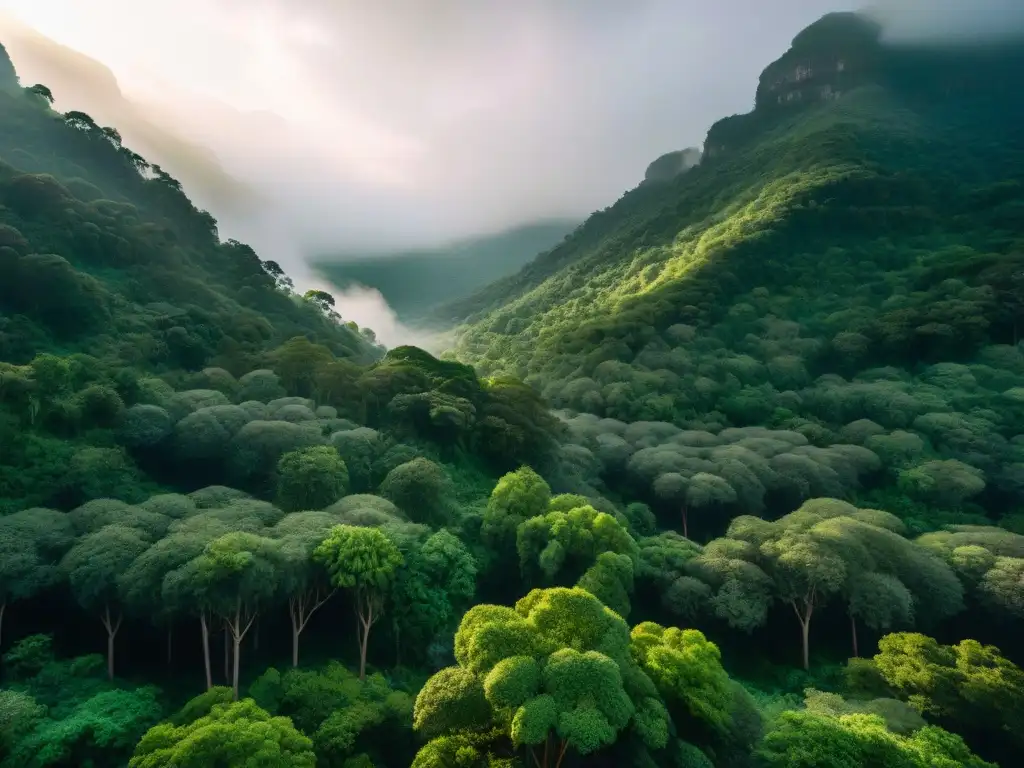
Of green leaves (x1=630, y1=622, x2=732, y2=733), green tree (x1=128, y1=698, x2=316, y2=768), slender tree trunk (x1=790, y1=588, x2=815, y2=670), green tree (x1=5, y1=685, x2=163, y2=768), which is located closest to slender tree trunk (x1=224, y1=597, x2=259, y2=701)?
green tree (x1=5, y1=685, x2=163, y2=768)

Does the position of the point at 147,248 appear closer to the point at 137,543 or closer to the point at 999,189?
the point at 137,543

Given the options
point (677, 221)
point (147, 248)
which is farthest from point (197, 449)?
point (677, 221)

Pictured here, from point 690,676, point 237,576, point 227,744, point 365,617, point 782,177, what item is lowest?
point 690,676

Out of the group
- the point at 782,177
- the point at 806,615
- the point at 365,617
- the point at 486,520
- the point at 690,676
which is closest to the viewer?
the point at 690,676

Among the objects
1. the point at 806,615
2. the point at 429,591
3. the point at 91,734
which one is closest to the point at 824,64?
the point at 806,615

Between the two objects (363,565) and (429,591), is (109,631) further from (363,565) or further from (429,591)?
(429,591)

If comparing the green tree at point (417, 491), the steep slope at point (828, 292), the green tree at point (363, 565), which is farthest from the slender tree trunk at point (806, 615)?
the green tree at point (363, 565)
